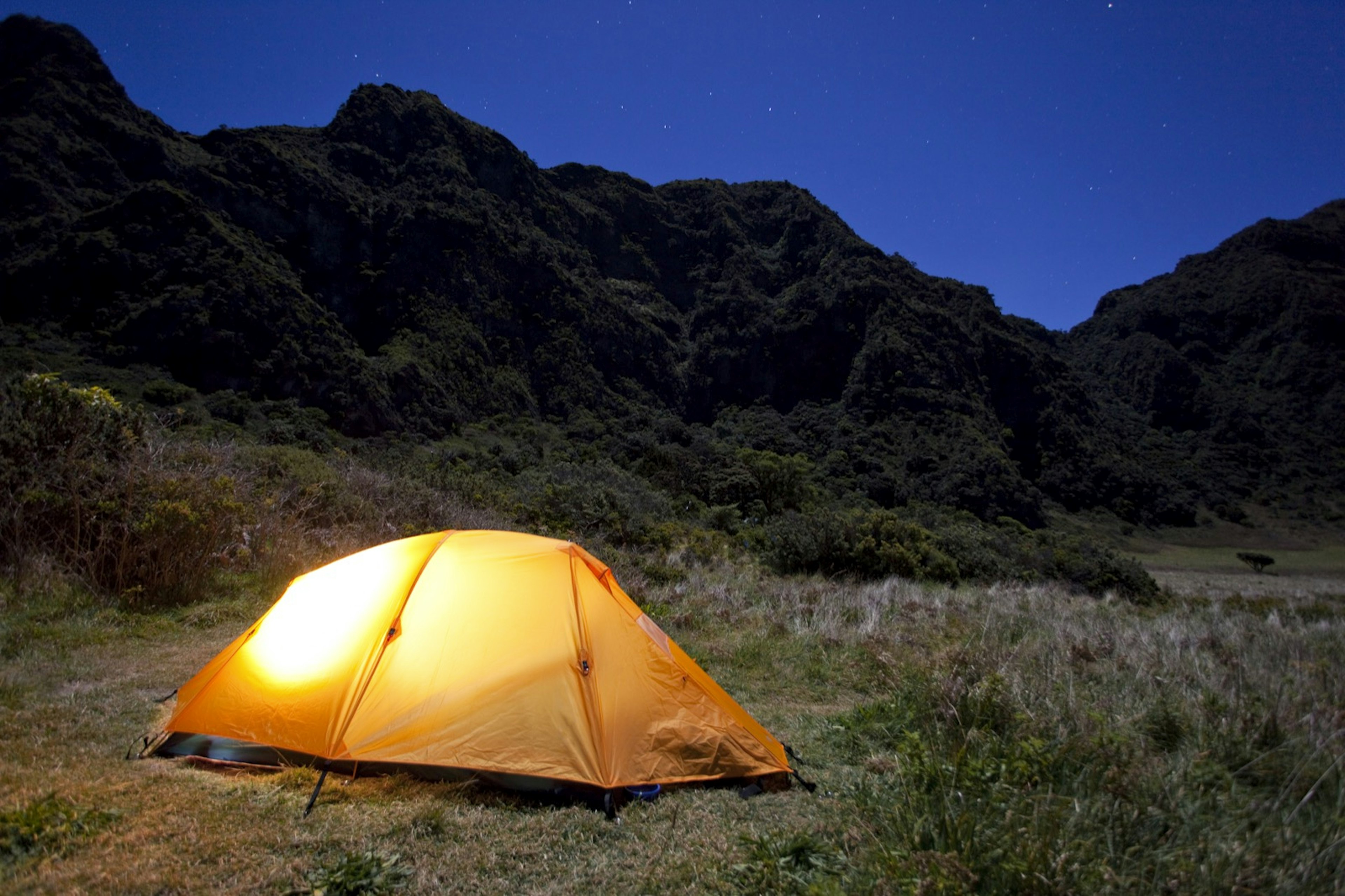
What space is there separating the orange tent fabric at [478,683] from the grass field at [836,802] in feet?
0.72

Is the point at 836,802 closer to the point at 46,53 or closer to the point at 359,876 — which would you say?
the point at 359,876

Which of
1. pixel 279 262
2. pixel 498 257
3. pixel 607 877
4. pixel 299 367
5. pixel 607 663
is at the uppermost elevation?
pixel 498 257

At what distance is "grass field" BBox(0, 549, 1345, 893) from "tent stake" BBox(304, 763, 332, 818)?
62 millimetres

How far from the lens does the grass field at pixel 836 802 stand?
243cm

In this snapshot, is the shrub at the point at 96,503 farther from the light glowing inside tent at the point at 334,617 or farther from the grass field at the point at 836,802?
the light glowing inside tent at the point at 334,617

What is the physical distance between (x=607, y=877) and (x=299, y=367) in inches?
2087

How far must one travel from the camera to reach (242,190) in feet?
187

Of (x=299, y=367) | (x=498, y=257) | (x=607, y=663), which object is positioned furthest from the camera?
(x=498, y=257)

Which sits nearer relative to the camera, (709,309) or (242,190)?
(242,190)

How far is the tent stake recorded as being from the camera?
3398 millimetres

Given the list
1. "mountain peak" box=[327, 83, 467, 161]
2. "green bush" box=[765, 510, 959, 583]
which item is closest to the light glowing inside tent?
"green bush" box=[765, 510, 959, 583]

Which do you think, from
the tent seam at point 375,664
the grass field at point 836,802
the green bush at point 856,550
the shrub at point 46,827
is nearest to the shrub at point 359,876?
the grass field at point 836,802

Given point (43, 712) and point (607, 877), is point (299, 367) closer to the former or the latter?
point (43, 712)

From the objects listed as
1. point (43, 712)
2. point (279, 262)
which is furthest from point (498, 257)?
point (43, 712)
